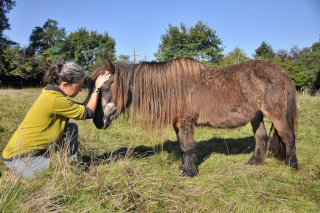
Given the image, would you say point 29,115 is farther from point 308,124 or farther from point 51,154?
point 308,124

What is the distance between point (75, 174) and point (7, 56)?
107 feet

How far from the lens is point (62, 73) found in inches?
98.2

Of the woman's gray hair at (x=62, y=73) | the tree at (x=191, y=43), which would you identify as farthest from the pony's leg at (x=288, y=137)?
the tree at (x=191, y=43)

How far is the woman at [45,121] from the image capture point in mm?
2311

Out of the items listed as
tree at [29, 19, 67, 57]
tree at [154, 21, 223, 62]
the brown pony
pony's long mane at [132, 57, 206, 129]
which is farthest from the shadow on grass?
tree at [29, 19, 67, 57]

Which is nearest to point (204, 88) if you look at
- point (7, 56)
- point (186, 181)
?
point (186, 181)

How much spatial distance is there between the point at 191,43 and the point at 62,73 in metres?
27.6

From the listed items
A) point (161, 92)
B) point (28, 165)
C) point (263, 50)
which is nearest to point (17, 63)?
point (28, 165)

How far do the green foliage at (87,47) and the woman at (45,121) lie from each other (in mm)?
34521

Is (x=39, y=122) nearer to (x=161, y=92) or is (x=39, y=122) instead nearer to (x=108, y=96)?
(x=108, y=96)

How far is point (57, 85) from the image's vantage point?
2.58 meters

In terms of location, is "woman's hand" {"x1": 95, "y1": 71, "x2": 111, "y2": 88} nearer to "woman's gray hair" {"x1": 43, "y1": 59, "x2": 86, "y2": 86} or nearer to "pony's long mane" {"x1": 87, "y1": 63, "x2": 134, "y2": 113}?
"pony's long mane" {"x1": 87, "y1": 63, "x2": 134, "y2": 113}

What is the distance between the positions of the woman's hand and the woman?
0.94ft

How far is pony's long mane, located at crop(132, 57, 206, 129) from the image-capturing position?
3.19 meters
